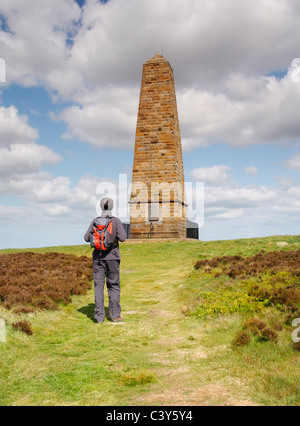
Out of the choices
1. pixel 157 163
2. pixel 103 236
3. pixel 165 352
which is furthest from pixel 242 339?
pixel 157 163

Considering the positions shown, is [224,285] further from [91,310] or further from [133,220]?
[133,220]

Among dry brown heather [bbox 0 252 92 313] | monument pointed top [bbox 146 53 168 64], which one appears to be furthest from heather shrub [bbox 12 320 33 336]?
monument pointed top [bbox 146 53 168 64]

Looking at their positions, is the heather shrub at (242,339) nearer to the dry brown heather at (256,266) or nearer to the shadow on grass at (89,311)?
the shadow on grass at (89,311)

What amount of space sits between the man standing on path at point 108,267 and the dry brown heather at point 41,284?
1.73 m

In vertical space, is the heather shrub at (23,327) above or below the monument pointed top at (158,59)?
below

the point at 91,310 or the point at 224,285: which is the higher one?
the point at 224,285

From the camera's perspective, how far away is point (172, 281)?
13.7m

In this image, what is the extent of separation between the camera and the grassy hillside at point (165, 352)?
186 inches

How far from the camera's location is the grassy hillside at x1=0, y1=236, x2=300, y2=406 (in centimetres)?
473

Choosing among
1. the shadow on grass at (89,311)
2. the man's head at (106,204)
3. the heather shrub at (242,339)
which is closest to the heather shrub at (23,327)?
the shadow on grass at (89,311)

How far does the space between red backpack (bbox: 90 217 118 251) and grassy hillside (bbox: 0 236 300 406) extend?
1828 mm

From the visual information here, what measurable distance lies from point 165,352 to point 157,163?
963 inches
